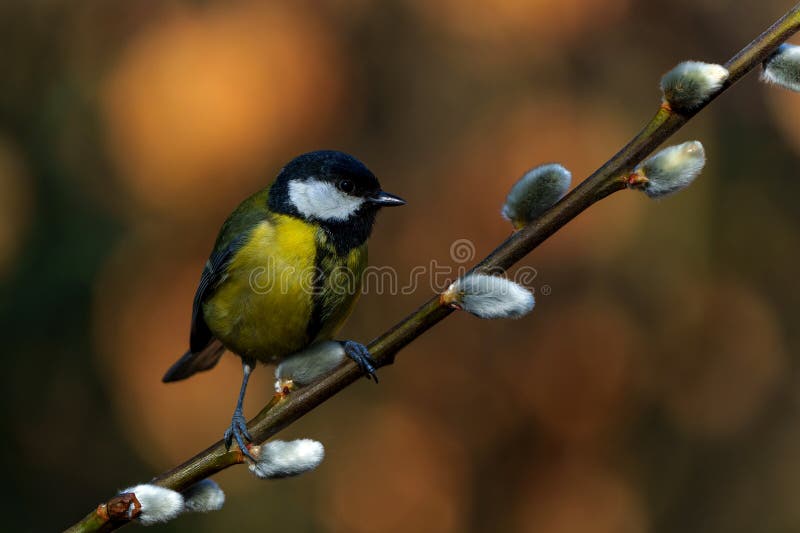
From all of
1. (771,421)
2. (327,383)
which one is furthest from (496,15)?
(327,383)

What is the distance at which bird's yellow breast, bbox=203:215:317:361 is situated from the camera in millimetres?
2504

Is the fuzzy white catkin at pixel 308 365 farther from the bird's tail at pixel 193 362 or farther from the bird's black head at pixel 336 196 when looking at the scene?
the bird's tail at pixel 193 362

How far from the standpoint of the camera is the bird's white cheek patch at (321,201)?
262cm

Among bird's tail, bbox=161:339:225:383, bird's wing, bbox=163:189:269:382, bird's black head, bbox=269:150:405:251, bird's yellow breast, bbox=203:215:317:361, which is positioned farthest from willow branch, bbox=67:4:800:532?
bird's tail, bbox=161:339:225:383

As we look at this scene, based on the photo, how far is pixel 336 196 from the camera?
266 cm

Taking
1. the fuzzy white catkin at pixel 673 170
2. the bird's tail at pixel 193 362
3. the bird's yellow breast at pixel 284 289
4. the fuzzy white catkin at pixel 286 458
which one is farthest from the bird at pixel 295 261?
the fuzzy white catkin at pixel 673 170

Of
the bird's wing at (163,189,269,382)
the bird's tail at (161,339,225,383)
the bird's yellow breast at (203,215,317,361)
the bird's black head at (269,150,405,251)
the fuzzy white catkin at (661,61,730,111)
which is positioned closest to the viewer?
the fuzzy white catkin at (661,61,730,111)

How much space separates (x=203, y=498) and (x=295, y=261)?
3.75ft

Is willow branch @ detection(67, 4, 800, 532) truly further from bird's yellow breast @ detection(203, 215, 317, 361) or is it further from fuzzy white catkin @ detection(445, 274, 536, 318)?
bird's yellow breast @ detection(203, 215, 317, 361)

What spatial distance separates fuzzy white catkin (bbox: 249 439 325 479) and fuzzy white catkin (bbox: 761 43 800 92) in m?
0.88

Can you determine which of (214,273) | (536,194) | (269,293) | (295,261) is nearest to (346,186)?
(295,261)

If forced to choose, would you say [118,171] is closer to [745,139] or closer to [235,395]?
[235,395]

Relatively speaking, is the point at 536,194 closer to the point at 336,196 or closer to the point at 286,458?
the point at 286,458

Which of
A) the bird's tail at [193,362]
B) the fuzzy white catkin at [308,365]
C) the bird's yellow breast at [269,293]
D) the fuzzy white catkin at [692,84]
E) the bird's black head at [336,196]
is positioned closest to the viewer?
the fuzzy white catkin at [692,84]
